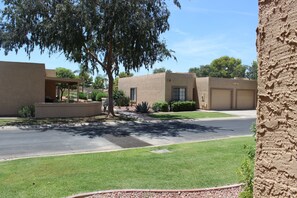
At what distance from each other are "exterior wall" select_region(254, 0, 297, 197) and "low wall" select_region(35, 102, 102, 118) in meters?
23.0

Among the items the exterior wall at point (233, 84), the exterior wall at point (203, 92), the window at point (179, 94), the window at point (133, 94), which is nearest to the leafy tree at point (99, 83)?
the window at point (133, 94)

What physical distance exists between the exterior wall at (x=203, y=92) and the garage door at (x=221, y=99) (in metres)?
0.87

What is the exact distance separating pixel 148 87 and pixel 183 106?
6410mm

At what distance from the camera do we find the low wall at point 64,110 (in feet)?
76.2

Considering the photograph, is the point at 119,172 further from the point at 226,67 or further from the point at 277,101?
the point at 226,67

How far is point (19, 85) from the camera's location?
24641 millimetres

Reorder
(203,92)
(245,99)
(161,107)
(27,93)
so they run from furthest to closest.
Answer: (245,99) < (203,92) < (161,107) < (27,93)

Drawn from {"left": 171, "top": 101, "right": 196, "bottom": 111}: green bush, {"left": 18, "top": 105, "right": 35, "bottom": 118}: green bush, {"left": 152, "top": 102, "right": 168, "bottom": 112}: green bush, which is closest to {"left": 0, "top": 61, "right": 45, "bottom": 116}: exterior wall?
{"left": 18, "top": 105, "right": 35, "bottom": 118}: green bush

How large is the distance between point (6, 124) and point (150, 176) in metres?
15.1

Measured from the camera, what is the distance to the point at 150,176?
6.93 meters

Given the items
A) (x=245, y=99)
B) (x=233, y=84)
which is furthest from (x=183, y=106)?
(x=245, y=99)

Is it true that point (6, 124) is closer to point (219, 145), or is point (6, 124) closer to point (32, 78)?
point (32, 78)

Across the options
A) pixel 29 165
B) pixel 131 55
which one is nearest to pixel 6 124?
pixel 131 55

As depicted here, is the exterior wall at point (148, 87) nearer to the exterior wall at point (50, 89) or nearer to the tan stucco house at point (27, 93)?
the exterior wall at point (50, 89)
